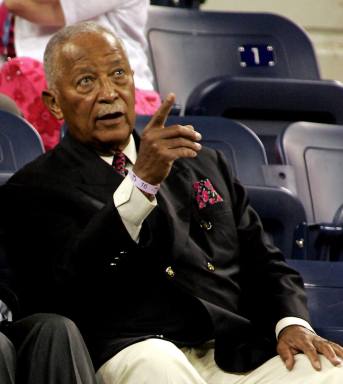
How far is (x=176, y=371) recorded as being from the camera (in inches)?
59.5

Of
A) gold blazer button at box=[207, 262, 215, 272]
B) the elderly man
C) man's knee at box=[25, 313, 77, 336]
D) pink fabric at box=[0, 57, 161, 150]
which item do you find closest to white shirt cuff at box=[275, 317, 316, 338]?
the elderly man

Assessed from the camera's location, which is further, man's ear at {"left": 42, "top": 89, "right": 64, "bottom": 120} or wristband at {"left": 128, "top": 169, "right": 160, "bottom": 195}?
man's ear at {"left": 42, "top": 89, "right": 64, "bottom": 120}

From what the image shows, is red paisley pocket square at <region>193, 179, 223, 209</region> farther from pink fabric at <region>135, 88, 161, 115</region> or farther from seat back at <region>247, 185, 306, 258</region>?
pink fabric at <region>135, 88, 161, 115</region>

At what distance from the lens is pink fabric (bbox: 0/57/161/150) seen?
2.34 metres

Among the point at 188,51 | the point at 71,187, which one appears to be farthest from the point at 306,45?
the point at 71,187

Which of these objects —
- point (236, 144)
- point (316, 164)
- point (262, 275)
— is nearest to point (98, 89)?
point (262, 275)

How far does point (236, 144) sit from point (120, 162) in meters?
0.61

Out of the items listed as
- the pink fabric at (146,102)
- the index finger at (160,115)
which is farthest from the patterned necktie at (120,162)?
the pink fabric at (146,102)

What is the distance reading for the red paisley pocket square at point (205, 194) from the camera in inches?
69.7

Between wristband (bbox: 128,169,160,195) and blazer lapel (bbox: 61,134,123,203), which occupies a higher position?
wristband (bbox: 128,169,160,195)

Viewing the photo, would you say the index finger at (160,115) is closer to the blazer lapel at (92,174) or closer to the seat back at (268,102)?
the blazer lapel at (92,174)

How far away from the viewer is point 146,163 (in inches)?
60.9

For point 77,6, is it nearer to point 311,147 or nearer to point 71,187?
point 311,147

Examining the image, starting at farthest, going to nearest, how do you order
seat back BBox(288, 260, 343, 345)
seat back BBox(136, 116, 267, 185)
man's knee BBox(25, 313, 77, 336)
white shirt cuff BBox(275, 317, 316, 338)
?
seat back BBox(136, 116, 267, 185)
seat back BBox(288, 260, 343, 345)
white shirt cuff BBox(275, 317, 316, 338)
man's knee BBox(25, 313, 77, 336)
